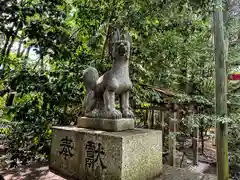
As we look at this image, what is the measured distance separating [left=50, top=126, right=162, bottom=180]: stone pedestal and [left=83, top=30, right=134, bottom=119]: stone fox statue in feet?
0.89

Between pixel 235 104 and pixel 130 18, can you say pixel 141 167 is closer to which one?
pixel 130 18

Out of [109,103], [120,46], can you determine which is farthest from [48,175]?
[120,46]

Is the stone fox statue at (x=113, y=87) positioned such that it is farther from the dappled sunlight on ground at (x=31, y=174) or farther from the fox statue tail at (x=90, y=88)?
the dappled sunlight on ground at (x=31, y=174)

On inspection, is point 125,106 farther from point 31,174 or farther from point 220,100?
point 220,100

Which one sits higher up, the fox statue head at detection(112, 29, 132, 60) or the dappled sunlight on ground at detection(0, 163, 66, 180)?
the fox statue head at detection(112, 29, 132, 60)

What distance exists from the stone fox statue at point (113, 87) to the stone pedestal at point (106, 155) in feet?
0.89

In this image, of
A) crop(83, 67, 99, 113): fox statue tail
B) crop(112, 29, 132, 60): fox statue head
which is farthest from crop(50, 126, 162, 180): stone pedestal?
crop(112, 29, 132, 60): fox statue head

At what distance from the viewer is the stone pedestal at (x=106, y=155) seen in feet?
6.08

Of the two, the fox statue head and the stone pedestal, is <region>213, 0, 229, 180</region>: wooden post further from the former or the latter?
the fox statue head

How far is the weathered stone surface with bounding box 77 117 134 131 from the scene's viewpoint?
7.03 feet

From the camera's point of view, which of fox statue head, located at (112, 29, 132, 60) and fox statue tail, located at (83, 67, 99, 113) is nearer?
fox statue head, located at (112, 29, 132, 60)

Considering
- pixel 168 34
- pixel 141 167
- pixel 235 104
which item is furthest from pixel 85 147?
pixel 235 104

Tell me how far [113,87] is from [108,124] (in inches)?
17.4

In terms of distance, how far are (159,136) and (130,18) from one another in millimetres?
1903
